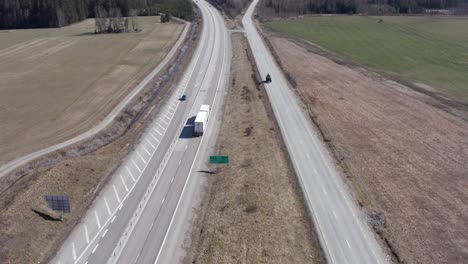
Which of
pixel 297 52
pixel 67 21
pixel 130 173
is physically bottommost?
pixel 130 173

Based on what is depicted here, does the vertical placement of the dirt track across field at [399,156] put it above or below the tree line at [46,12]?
below

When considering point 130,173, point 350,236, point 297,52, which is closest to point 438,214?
point 350,236

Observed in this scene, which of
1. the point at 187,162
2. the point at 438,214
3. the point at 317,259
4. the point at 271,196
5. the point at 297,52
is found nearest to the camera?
the point at 317,259

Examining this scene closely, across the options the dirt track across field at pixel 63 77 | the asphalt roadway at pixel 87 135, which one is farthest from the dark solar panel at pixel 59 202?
the dirt track across field at pixel 63 77

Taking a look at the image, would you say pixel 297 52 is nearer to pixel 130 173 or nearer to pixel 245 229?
pixel 130 173

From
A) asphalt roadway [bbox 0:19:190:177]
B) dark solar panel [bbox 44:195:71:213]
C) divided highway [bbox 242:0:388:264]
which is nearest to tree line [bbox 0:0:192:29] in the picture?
asphalt roadway [bbox 0:19:190:177]

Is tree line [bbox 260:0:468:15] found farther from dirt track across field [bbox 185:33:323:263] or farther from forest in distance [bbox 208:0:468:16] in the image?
dirt track across field [bbox 185:33:323:263]

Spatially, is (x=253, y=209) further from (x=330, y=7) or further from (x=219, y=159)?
(x=330, y=7)

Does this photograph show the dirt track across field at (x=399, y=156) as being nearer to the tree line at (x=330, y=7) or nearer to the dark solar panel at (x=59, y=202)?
the dark solar panel at (x=59, y=202)
